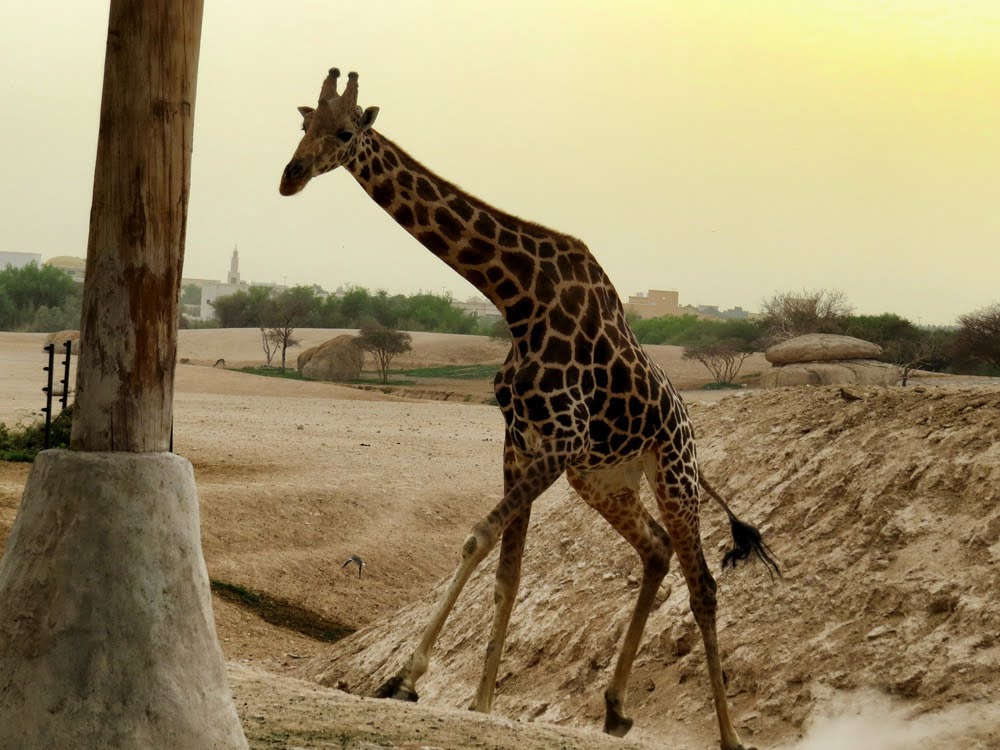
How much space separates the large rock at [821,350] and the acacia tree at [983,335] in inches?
74.1

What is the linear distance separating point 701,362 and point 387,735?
36.5 meters

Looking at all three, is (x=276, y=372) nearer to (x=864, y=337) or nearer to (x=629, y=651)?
(x=864, y=337)

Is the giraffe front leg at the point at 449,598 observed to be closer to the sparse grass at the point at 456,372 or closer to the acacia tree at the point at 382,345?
the sparse grass at the point at 456,372

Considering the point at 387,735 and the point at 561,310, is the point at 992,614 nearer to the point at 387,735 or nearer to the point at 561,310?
the point at 561,310

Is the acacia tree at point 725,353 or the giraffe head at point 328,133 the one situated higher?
the giraffe head at point 328,133

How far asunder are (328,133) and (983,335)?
22.5m

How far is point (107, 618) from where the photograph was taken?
4.34m

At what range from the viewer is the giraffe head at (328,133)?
6.13 meters

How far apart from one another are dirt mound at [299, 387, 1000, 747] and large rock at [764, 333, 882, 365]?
591 inches

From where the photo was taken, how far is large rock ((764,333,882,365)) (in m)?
25.6

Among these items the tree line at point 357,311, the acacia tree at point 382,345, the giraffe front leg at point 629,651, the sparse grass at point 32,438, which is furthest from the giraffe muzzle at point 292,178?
the tree line at point 357,311

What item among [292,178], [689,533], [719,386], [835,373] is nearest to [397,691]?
[689,533]

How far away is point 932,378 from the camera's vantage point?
91.6 feet

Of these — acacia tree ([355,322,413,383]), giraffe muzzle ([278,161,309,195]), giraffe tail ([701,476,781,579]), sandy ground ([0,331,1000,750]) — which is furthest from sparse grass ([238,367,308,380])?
giraffe muzzle ([278,161,309,195])
